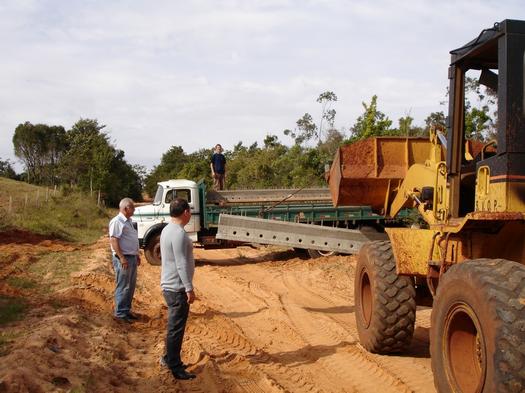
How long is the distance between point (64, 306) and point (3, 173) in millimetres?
67948

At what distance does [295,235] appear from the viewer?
48.5ft

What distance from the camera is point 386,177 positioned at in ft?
28.2

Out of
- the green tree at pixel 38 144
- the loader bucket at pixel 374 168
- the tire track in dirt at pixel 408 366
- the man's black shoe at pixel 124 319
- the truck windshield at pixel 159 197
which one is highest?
the green tree at pixel 38 144

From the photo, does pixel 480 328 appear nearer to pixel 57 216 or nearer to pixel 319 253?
pixel 319 253

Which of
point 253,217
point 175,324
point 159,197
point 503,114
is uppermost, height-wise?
point 503,114

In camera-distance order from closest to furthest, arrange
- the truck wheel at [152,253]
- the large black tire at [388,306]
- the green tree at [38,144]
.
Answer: the large black tire at [388,306] → the truck wheel at [152,253] → the green tree at [38,144]

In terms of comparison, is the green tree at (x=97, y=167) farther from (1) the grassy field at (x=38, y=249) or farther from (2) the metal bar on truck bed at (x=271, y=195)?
(2) the metal bar on truck bed at (x=271, y=195)

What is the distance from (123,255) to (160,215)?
7.93 metres

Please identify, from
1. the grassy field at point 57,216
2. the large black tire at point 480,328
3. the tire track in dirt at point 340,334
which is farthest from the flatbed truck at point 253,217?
the large black tire at point 480,328

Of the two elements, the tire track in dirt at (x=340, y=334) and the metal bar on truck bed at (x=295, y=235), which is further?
the metal bar on truck bed at (x=295, y=235)

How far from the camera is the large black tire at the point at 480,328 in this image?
333 centimetres

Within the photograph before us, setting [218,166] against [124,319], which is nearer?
[124,319]

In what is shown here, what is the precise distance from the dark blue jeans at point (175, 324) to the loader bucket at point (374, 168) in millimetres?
3974

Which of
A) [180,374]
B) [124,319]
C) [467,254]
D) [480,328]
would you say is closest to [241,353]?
[180,374]
